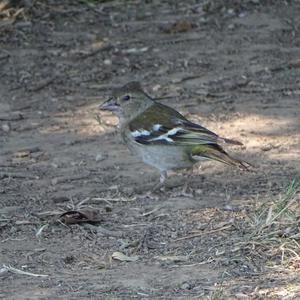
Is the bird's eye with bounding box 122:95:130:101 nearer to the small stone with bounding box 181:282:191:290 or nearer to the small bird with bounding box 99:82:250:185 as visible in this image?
the small bird with bounding box 99:82:250:185

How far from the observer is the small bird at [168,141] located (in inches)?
358

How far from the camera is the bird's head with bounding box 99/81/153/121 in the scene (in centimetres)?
980

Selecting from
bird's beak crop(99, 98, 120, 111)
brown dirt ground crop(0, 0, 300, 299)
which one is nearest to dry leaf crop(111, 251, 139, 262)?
brown dirt ground crop(0, 0, 300, 299)

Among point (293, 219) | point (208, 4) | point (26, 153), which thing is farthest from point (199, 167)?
point (208, 4)

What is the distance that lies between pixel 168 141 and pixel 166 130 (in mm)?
122

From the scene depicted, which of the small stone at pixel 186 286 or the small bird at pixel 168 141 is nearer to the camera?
the small stone at pixel 186 286

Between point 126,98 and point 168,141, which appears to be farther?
point 126,98

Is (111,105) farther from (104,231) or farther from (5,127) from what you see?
(104,231)

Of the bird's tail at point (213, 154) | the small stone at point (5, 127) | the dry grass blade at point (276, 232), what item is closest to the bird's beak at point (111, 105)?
the bird's tail at point (213, 154)

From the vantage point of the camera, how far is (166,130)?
9.34m

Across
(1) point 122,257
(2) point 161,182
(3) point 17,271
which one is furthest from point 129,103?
(3) point 17,271

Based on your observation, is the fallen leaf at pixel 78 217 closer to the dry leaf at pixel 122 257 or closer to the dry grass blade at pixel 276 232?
the dry leaf at pixel 122 257

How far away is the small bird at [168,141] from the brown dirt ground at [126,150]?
25 centimetres

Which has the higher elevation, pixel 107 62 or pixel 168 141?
pixel 168 141
